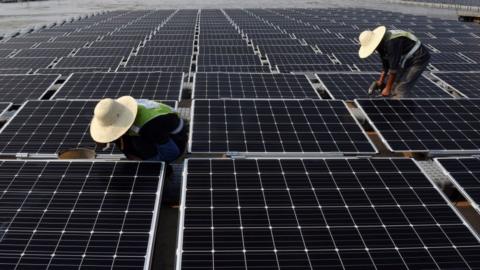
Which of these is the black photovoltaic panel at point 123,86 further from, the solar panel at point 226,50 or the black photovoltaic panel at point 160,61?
the solar panel at point 226,50

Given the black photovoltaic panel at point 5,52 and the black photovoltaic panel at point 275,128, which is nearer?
the black photovoltaic panel at point 275,128

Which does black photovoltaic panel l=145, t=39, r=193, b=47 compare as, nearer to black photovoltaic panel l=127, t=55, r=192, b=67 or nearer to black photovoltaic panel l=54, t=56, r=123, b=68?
black photovoltaic panel l=127, t=55, r=192, b=67

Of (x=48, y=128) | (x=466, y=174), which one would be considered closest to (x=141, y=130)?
(x=48, y=128)

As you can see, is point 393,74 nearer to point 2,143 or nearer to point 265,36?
point 2,143

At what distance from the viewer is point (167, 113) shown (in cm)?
776

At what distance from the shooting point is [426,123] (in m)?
10.0

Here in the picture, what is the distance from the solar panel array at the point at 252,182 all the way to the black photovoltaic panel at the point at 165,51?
19.3 feet

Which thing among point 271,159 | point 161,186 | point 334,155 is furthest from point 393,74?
point 161,186

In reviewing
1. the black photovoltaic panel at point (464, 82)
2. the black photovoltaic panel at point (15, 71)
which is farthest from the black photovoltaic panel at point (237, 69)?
the black photovoltaic panel at point (15, 71)

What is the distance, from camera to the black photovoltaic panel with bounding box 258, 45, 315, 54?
21016mm

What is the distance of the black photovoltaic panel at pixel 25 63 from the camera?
18.4m

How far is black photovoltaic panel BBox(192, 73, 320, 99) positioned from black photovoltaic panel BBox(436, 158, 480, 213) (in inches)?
224

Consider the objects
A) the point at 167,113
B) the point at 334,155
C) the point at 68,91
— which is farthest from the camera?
the point at 68,91

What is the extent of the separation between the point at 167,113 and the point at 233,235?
128 inches
